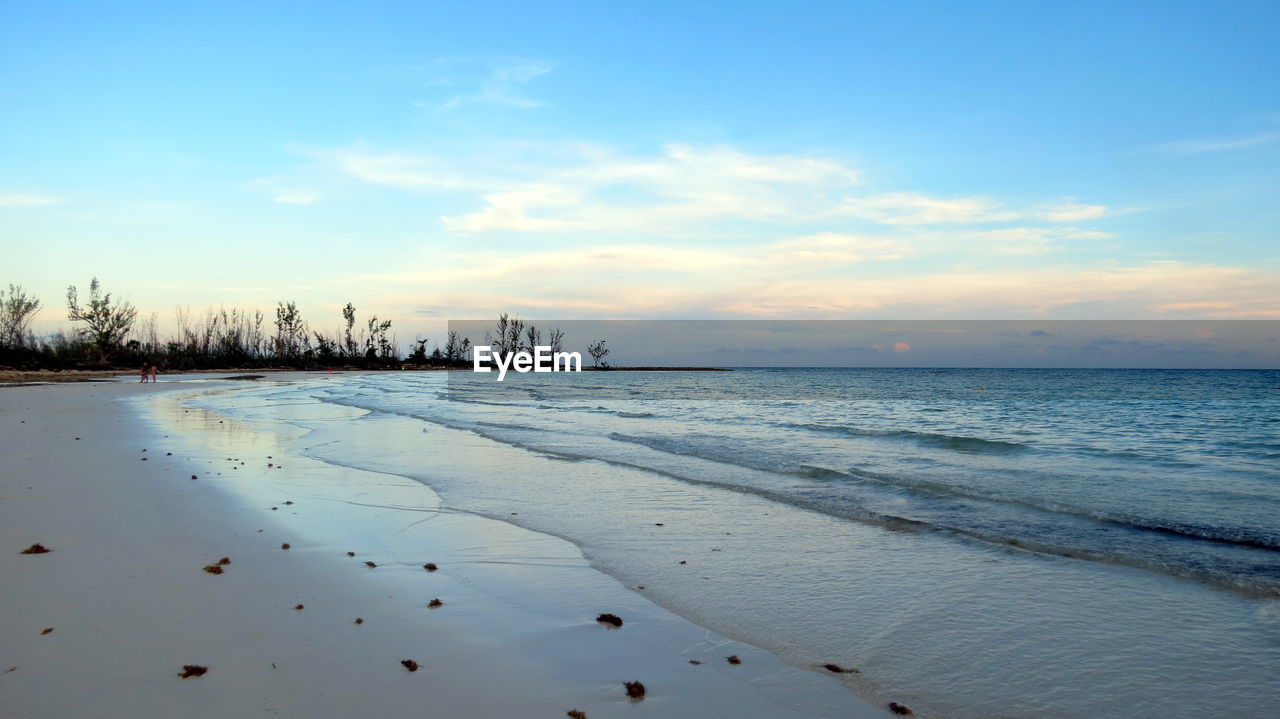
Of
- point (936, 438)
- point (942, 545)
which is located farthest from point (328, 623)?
point (936, 438)

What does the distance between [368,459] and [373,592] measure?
9.14 meters

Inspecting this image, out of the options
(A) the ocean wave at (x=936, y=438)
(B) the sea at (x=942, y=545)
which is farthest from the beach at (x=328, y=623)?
(A) the ocean wave at (x=936, y=438)

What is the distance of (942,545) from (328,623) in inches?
254

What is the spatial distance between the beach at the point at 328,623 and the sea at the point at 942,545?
590 mm

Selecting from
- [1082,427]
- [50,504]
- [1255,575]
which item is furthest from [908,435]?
[50,504]

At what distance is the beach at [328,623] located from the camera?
3.88 metres

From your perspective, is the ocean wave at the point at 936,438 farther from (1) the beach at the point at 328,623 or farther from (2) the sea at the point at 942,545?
(1) the beach at the point at 328,623

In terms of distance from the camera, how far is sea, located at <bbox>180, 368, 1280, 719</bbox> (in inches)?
184

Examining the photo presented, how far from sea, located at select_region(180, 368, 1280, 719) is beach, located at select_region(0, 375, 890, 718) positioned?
59cm

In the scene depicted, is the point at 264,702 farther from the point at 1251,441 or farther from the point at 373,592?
the point at 1251,441

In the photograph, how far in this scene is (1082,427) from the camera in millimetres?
24422

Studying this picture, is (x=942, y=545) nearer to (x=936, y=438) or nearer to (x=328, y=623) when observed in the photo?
(x=328, y=623)

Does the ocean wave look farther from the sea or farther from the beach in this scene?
the beach

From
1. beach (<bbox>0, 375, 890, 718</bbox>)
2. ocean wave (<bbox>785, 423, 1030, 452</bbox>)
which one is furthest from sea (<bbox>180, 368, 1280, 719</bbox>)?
beach (<bbox>0, 375, 890, 718</bbox>)
